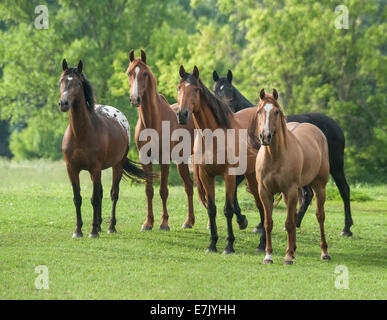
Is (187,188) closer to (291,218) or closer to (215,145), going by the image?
(215,145)

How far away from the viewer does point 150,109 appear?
11281 millimetres

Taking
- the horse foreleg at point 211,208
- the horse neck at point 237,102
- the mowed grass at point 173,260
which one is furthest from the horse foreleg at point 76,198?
the horse neck at point 237,102

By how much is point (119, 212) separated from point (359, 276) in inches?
284

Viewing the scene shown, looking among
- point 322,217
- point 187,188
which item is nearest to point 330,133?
point 187,188

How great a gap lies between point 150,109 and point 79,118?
1448 millimetres

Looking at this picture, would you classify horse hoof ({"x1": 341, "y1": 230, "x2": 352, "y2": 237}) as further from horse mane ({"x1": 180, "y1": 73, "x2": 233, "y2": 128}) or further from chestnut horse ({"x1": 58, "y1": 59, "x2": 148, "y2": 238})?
chestnut horse ({"x1": 58, "y1": 59, "x2": 148, "y2": 238})

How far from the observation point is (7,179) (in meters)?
24.4

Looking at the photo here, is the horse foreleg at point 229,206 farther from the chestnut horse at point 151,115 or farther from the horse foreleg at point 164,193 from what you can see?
the horse foreleg at point 164,193

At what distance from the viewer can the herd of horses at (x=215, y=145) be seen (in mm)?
8445

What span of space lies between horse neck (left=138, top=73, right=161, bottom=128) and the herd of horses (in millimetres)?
18

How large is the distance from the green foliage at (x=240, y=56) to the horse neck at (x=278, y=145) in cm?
1499

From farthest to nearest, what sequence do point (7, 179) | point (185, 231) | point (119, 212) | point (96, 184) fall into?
point (7, 179)
point (119, 212)
point (185, 231)
point (96, 184)
